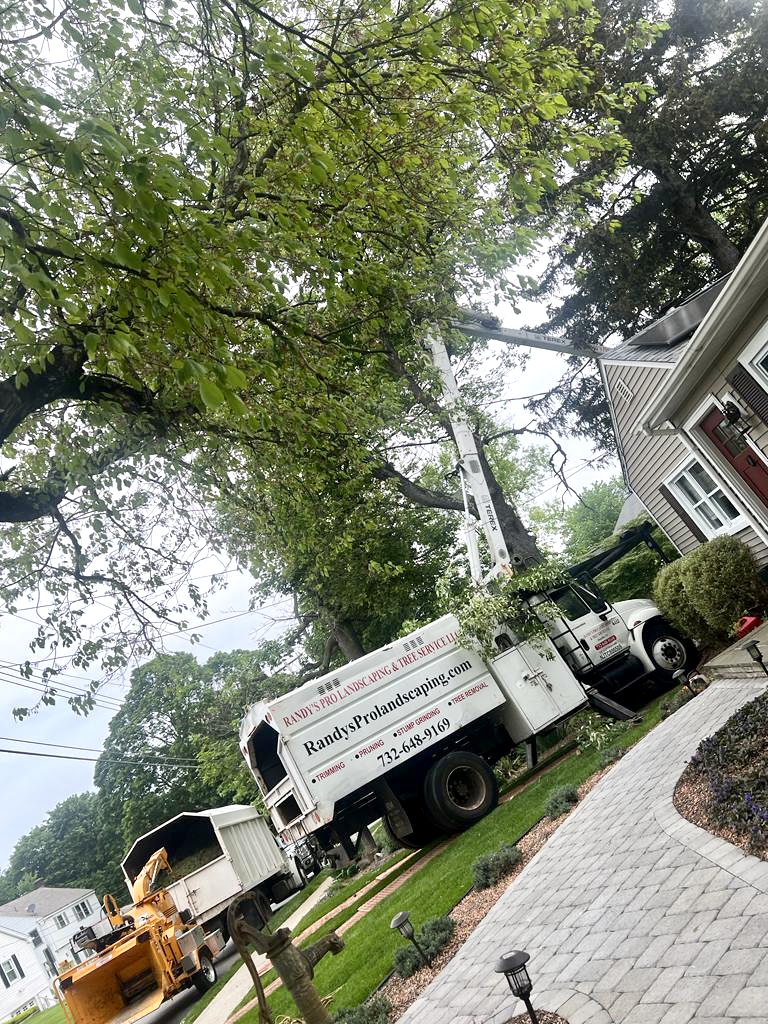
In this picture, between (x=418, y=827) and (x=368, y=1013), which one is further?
(x=418, y=827)

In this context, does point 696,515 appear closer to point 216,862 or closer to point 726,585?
point 726,585

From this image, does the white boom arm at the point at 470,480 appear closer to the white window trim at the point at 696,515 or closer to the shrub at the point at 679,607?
the shrub at the point at 679,607

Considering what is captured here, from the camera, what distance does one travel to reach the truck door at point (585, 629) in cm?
1300

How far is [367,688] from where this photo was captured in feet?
35.6

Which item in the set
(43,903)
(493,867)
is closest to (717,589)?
(493,867)

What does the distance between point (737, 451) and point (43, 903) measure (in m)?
52.4

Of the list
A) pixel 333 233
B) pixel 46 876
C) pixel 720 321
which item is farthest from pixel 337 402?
pixel 46 876

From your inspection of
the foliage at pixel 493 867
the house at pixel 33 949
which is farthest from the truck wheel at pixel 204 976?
the house at pixel 33 949

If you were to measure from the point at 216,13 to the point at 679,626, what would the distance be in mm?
12828

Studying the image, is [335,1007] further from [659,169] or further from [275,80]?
[659,169]

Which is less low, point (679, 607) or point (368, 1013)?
point (679, 607)

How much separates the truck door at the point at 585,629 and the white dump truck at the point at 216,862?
6.92 m

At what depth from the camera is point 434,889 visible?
27.9ft

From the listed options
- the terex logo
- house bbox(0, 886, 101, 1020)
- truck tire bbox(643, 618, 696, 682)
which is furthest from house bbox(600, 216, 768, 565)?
house bbox(0, 886, 101, 1020)
